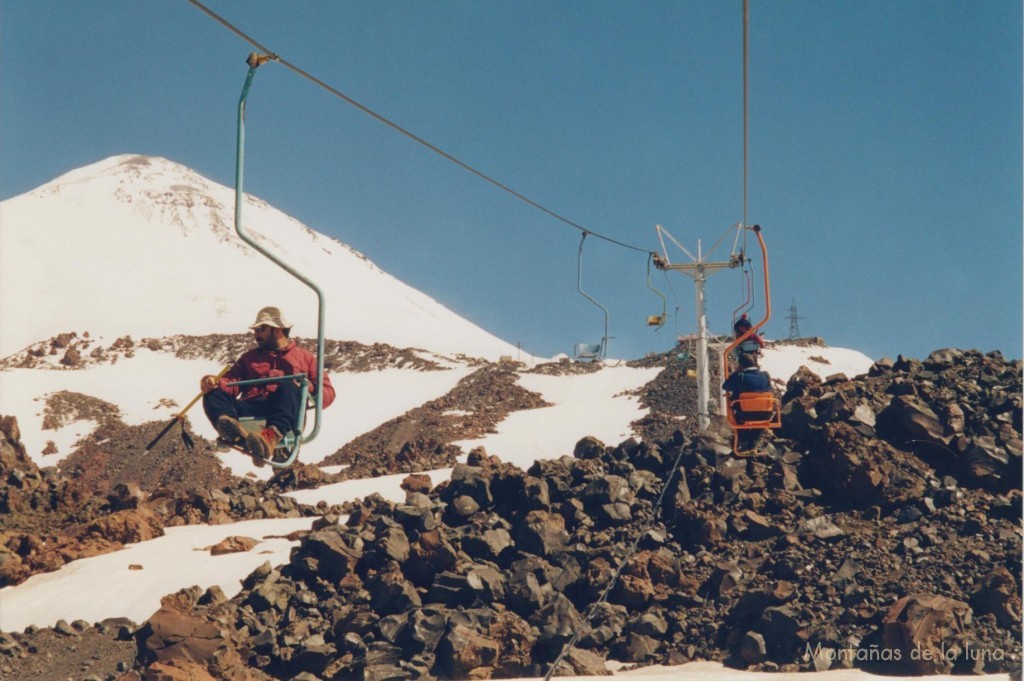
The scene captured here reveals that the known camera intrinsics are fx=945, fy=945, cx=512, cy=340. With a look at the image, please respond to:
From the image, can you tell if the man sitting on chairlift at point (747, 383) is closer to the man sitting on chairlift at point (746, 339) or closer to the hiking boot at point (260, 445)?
the man sitting on chairlift at point (746, 339)

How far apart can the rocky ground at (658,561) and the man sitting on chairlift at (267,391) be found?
8.84 metres

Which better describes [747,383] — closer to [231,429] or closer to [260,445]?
[260,445]

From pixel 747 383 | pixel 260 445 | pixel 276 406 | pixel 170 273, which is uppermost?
pixel 170 273

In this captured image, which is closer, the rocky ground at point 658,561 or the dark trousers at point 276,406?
the dark trousers at point 276,406

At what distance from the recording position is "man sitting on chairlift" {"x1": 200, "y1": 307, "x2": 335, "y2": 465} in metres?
8.43

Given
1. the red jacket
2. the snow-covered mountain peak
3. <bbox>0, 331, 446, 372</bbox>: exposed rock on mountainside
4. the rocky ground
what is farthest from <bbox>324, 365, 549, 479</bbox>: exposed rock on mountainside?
the snow-covered mountain peak

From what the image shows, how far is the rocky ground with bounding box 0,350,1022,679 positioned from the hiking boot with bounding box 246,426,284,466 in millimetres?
8973

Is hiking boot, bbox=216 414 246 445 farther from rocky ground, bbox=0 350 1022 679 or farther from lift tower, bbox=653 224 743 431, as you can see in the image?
lift tower, bbox=653 224 743 431

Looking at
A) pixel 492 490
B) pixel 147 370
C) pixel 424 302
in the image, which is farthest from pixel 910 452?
pixel 424 302

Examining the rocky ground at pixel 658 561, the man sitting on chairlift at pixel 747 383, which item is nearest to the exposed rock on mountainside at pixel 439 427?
the rocky ground at pixel 658 561

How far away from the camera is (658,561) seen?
751 inches

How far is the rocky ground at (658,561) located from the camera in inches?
644

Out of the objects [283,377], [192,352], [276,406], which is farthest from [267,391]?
[192,352]

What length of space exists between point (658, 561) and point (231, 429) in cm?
1259
